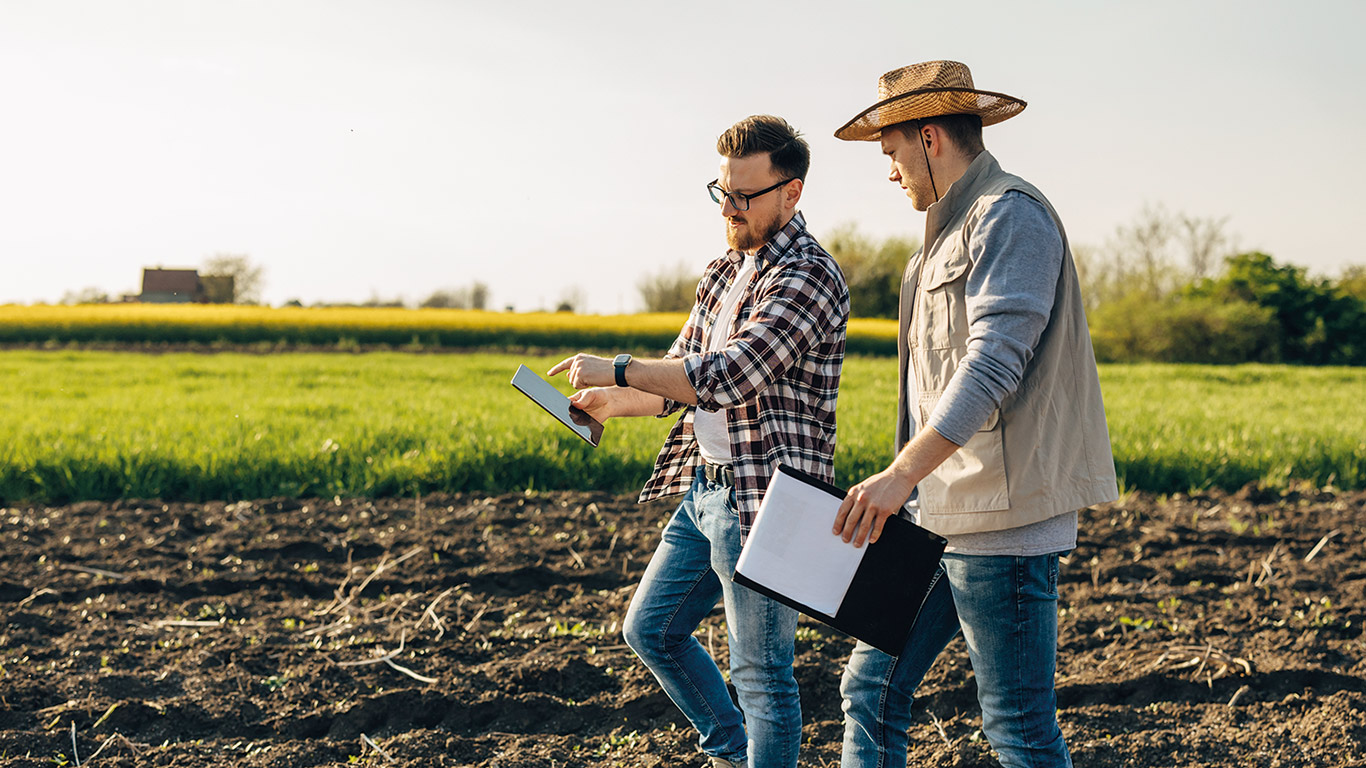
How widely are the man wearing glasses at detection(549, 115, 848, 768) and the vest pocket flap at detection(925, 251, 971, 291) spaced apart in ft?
0.99

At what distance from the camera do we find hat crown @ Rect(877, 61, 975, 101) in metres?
2.48

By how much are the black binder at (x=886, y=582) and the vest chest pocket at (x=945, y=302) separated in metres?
0.43

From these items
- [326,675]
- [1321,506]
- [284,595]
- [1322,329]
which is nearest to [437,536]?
[284,595]

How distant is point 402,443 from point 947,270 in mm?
6926

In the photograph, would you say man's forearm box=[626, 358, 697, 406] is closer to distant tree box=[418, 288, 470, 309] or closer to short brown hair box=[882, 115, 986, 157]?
short brown hair box=[882, 115, 986, 157]

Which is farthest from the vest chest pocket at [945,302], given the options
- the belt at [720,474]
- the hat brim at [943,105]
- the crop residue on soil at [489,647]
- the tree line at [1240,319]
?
the tree line at [1240,319]

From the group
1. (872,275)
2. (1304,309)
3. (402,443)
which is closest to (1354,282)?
(1304,309)

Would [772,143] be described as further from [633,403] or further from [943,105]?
[633,403]

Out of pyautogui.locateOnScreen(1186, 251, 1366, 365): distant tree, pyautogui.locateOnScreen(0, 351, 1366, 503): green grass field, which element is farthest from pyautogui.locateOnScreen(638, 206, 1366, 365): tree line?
pyautogui.locateOnScreen(0, 351, 1366, 503): green grass field

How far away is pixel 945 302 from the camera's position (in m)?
2.43

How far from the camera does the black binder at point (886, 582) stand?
235 cm

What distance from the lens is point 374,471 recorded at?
303 inches

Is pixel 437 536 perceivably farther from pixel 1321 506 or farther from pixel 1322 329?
pixel 1322 329

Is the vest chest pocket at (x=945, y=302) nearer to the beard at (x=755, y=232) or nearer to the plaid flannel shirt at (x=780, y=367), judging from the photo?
the plaid flannel shirt at (x=780, y=367)
